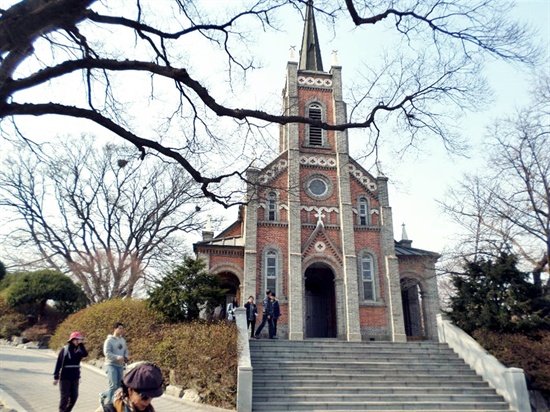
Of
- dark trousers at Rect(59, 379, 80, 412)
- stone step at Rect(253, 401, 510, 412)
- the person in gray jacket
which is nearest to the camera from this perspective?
dark trousers at Rect(59, 379, 80, 412)

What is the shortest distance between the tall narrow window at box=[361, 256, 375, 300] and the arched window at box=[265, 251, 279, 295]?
4647 mm

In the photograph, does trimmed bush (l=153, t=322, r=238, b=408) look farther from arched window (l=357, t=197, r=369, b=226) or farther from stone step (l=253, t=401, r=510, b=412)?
arched window (l=357, t=197, r=369, b=226)

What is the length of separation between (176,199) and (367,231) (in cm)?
1142

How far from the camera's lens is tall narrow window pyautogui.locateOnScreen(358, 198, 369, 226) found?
74.0 ft

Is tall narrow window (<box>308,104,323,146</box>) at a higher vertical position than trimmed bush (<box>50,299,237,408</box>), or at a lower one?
higher

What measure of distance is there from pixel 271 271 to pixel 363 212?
629 cm

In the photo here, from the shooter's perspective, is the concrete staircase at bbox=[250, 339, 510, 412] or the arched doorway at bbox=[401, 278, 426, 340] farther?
the arched doorway at bbox=[401, 278, 426, 340]

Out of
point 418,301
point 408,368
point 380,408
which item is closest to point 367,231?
point 418,301

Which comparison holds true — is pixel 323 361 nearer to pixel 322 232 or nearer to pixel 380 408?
pixel 380 408

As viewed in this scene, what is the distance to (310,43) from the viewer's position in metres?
29.4

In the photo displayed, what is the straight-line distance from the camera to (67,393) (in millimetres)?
7133

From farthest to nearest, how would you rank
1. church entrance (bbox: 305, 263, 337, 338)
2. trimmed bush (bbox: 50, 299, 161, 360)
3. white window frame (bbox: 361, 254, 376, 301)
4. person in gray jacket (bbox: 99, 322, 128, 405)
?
1. church entrance (bbox: 305, 263, 337, 338)
2. white window frame (bbox: 361, 254, 376, 301)
3. trimmed bush (bbox: 50, 299, 161, 360)
4. person in gray jacket (bbox: 99, 322, 128, 405)

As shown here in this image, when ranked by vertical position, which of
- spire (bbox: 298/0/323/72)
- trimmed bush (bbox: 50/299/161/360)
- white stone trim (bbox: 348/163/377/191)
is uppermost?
spire (bbox: 298/0/323/72)

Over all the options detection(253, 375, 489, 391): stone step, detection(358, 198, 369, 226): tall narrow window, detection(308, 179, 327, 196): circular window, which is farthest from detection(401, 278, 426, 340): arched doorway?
detection(253, 375, 489, 391): stone step
